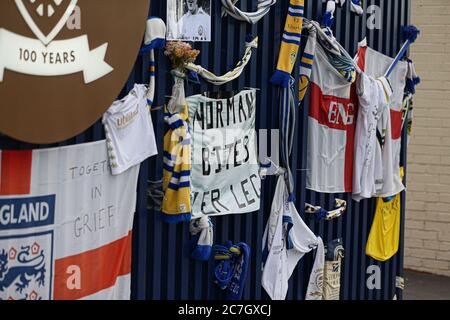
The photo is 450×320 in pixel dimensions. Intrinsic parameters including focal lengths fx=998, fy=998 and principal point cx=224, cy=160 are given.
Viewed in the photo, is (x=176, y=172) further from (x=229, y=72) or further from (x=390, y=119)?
(x=390, y=119)

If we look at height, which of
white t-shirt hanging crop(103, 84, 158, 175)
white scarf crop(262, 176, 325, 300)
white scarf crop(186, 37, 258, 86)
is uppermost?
white scarf crop(186, 37, 258, 86)

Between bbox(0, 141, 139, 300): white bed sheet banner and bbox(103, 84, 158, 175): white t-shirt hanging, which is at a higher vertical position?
bbox(103, 84, 158, 175): white t-shirt hanging

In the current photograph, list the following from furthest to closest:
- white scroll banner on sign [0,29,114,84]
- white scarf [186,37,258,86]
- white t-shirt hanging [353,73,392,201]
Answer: white t-shirt hanging [353,73,392,201]
white scarf [186,37,258,86]
white scroll banner on sign [0,29,114,84]

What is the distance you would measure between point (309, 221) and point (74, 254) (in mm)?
2723

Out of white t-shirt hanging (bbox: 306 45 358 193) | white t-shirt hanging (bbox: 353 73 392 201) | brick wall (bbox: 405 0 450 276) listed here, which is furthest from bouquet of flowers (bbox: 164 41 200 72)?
brick wall (bbox: 405 0 450 276)

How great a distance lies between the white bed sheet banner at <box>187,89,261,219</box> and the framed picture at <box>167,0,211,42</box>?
369 millimetres

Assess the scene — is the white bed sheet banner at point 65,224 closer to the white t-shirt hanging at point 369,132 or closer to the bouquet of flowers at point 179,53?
the bouquet of flowers at point 179,53

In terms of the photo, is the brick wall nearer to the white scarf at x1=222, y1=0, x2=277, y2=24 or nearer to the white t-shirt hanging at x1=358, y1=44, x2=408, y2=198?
the white t-shirt hanging at x1=358, y1=44, x2=408, y2=198

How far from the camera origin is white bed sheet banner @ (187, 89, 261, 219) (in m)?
5.87

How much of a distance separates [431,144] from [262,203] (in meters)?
4.96

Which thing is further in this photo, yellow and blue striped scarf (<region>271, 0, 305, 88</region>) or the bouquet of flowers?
yellow and blue striped scarf (<region>271, 0, 305, 88</region>)

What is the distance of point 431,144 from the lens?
11.1m

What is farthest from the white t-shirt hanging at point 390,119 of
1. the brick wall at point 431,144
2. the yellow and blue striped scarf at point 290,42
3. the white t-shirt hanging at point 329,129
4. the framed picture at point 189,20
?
the brick wall at point 431,144

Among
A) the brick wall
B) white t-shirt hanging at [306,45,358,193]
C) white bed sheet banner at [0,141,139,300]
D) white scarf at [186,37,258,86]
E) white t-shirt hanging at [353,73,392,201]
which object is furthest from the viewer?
the brick wall
